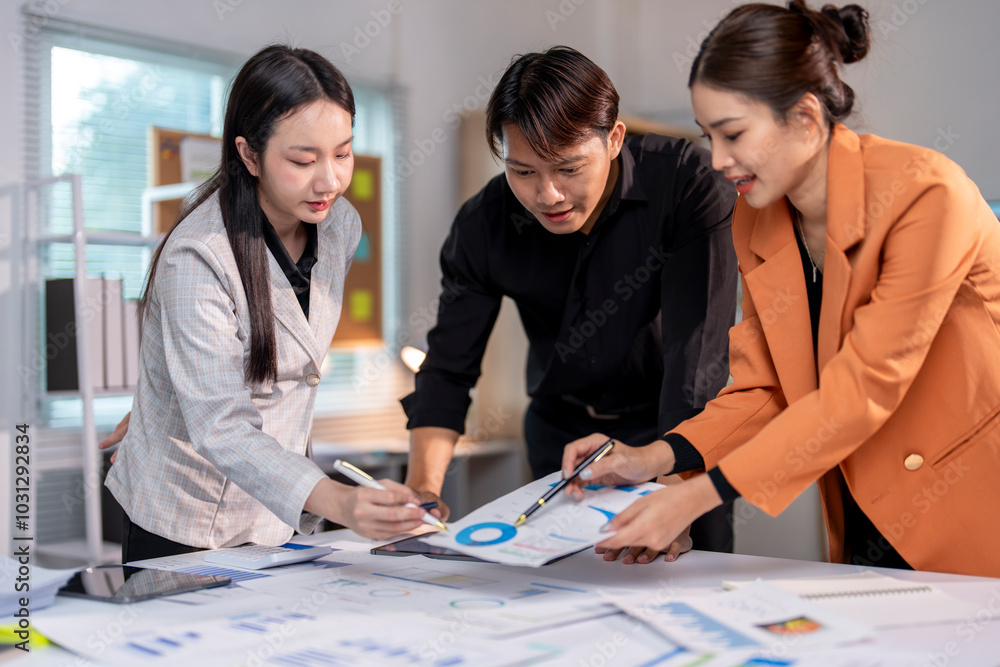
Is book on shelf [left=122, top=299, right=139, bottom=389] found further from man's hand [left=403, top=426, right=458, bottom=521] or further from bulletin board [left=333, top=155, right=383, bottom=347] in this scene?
man's hand [left=403, top=426, right=458, bottom=521]

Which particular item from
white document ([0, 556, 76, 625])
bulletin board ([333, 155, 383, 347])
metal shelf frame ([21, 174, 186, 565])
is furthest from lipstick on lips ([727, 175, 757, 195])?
bulletin board ([333, 155, 383, 347])

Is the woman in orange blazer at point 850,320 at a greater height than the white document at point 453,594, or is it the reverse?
the woman in orange blazer at point 850,320

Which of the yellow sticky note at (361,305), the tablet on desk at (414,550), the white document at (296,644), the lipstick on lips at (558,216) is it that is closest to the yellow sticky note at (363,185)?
the yellow sticky note at (361,305)

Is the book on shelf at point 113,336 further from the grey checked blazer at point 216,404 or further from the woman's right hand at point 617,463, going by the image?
the woman's right hand at point 617,463

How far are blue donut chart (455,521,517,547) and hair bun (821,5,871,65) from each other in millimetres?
769

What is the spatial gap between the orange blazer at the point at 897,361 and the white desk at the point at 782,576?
0.31 ft

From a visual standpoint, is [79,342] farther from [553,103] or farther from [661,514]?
[661,514]

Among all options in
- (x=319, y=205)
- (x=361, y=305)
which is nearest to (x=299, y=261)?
(x=319, y=205)

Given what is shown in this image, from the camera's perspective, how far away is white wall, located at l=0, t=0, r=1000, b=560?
290 centimetres

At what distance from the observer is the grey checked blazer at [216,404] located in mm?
1199

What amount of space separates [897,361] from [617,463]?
1.29ft

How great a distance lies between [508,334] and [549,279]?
7.30 ft

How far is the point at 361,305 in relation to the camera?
3.73 m

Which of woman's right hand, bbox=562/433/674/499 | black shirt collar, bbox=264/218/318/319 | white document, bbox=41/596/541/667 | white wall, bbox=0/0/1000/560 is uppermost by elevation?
white wall, bbox=0/0/1000/560
